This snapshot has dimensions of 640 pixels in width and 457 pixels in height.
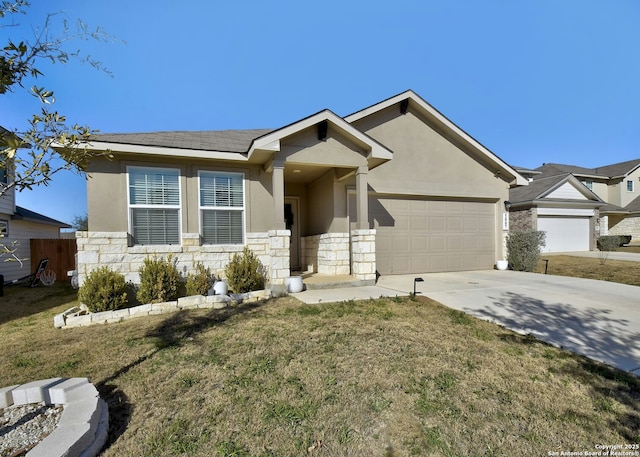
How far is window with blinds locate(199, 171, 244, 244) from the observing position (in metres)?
7.34

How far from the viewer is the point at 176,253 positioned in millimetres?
7008

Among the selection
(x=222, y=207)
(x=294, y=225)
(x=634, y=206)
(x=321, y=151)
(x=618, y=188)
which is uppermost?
(x=618, y=188)

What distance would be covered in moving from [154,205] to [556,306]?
28.8 feet

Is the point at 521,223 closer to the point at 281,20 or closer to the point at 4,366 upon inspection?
the point at 281,20

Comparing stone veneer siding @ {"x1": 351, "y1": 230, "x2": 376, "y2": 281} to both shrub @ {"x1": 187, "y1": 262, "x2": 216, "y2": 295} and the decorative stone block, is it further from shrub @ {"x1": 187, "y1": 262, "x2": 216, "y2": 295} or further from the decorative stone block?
the decorative stone block

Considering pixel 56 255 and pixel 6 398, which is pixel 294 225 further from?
pixel 56 255

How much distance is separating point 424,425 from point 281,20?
13544 millimetres

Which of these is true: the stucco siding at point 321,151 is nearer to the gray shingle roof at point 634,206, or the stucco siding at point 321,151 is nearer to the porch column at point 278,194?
the porch column at point 278,194

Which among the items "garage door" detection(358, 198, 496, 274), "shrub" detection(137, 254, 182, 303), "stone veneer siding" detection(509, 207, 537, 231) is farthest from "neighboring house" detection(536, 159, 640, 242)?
"shrub" detection(137, 254, 182, 303)

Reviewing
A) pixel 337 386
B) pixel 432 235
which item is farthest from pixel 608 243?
→ pixel 337 386

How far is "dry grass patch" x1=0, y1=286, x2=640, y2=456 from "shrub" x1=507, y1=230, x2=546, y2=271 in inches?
296

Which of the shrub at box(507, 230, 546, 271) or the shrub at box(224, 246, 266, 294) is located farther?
the shrub at box(507, 230, 546, 271)

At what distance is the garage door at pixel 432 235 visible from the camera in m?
9.77

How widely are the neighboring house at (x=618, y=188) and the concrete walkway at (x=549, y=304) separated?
71.9 feet
